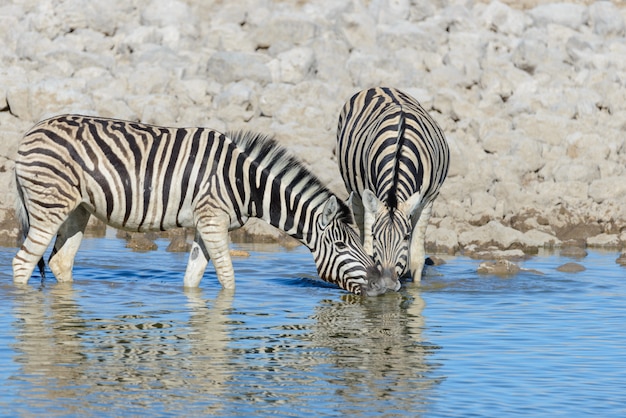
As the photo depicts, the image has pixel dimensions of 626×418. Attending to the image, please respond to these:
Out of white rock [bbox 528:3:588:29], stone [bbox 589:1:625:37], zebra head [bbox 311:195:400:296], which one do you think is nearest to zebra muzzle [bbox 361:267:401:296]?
zebra head [bbox 311:195:400:296]

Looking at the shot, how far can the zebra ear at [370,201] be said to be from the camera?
475 inches

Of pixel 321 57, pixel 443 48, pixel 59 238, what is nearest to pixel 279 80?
pixel 321 57

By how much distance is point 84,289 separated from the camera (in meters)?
12.8

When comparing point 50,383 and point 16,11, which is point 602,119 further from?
point 50,383

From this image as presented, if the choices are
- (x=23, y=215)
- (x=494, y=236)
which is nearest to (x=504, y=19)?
(x=494, y=236)

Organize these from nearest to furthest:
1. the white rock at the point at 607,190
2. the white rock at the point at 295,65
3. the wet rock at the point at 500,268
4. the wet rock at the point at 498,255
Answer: the wet rock at the point at 500,268
the wet rock at the point at 498,255
the white rock at the point at 607,190
the white rock at the point at 295,65

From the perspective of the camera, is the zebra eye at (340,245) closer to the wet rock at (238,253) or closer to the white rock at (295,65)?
the wet rock at (238,253)

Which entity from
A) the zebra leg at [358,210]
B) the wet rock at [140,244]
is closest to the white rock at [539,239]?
the zebra leg at [358,210]

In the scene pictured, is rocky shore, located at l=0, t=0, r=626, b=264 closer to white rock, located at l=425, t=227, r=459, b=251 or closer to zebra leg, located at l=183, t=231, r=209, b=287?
white rock, located at l=425, t=227, r=459, b=251

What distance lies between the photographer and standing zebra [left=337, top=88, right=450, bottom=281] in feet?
39.9

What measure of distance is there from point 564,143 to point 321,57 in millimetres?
5499

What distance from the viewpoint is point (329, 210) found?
1239 cm

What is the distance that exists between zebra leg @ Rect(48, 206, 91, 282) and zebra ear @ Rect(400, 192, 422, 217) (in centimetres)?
345

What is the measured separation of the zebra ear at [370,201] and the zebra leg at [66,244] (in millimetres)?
3103
